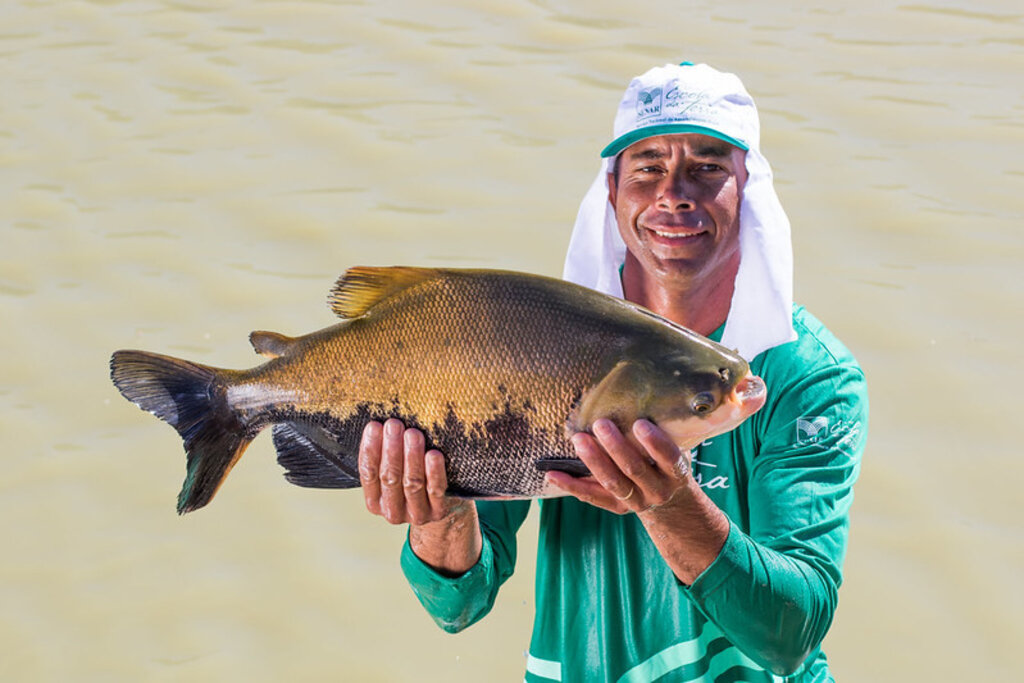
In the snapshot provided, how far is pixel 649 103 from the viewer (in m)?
2.78

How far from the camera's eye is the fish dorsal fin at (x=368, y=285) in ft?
7.48

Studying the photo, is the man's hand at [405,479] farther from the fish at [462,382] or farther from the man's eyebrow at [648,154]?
the man's eyebrow at [648,154]

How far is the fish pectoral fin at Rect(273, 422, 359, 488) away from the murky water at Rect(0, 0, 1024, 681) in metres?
2.28

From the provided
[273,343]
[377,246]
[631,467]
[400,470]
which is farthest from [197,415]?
[377,246]

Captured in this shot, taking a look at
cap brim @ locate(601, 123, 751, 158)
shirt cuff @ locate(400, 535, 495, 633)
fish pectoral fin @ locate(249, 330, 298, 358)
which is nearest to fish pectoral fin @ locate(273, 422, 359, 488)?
fish pectoral fin @ locate(249, 330, 298, 358)

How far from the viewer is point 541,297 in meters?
2.18

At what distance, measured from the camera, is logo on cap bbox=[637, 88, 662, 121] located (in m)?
2.76

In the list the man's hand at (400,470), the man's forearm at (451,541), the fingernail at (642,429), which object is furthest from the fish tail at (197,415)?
the fingernail at (642,429)

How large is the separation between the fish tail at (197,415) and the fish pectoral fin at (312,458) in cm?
8

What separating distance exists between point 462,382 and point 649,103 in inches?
36.4

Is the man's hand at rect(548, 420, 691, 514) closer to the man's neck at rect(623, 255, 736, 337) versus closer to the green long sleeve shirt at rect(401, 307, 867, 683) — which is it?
the green long sleeve shirt at rect(401, 307, 867, 683)

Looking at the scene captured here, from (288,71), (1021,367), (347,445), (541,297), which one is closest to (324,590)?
(347,445)

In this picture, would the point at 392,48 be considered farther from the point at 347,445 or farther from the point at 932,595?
the point at 347,445

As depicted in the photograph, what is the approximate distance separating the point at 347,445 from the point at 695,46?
6.33m
